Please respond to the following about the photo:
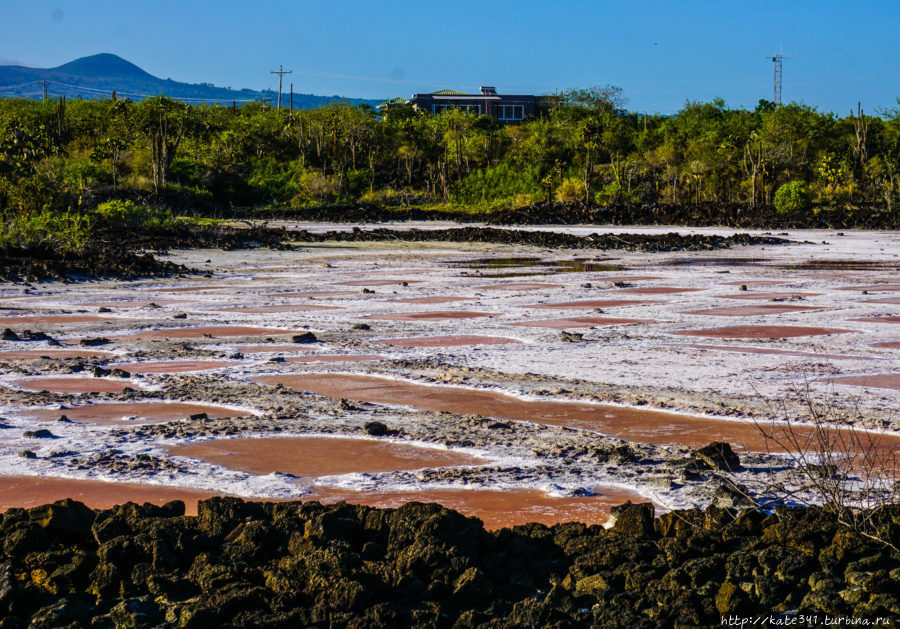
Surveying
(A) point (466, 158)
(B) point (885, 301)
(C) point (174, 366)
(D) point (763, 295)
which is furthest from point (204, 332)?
(A) point (466, 158)

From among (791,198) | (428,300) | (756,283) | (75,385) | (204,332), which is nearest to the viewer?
(75,385)

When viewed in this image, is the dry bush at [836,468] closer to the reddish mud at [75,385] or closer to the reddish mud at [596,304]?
the reddish mud at [75,385]

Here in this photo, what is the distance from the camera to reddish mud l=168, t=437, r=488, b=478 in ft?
18.2

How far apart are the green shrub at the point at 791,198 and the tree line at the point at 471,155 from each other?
2.5 inches

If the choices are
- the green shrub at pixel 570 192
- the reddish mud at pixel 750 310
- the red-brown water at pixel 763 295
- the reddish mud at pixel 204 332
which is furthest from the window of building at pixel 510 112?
the reddish mud at pixel 204 332

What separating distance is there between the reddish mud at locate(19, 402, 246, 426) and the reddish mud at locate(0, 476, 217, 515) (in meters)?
1.32

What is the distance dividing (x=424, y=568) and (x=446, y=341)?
6693mm

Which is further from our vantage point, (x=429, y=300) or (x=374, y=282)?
(x=374, y=282)

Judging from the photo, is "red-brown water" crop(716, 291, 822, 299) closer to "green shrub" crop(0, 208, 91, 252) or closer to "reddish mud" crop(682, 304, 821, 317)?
"reddish mud" crop(682, 304, 821, 317)

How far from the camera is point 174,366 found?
8.76 m

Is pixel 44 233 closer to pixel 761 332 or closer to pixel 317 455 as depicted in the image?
pixel 761 332

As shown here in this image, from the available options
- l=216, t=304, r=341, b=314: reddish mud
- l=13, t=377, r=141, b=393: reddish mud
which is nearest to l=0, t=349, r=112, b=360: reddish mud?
l=13, t=377, r=141, b=393: reddish mud

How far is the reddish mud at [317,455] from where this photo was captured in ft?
18.2

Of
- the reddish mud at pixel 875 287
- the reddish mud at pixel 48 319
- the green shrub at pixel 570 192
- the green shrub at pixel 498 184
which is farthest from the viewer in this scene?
the green shrub at pixel 498 184
